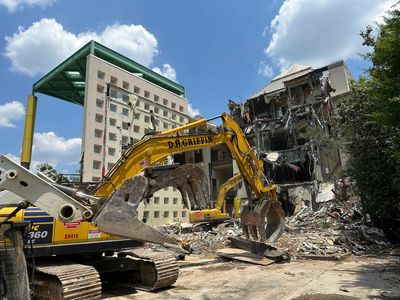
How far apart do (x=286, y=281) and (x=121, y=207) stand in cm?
531

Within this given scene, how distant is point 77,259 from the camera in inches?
299

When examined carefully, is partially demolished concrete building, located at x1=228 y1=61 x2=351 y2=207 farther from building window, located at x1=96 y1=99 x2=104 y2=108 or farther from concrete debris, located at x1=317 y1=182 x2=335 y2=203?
building window, located at x1=96 y1=99 x2=104 y2=108

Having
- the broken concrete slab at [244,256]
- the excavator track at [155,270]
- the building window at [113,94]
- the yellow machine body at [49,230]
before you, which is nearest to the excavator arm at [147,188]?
the broken concrete slab at [244,256]

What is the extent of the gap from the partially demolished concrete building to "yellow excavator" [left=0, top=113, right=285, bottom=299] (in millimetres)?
18773

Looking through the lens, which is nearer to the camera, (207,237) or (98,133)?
(207,237)

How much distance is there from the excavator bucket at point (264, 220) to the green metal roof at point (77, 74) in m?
42.1

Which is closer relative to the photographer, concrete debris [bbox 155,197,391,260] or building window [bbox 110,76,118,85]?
concrete debris [bbox 155,197,391,260]

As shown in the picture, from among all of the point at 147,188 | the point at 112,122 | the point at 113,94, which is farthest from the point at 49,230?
the point at 113,94

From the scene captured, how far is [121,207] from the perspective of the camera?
4773mm

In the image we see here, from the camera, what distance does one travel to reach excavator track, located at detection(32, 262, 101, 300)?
5910 mm

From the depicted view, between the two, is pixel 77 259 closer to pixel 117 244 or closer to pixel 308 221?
pixel 117 244

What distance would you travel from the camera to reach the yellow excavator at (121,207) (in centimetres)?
429

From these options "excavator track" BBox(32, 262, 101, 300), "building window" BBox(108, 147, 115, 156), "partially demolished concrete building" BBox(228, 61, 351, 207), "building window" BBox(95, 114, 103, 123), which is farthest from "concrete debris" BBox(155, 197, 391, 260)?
"building window" BBox(95, 114, 103, 123)

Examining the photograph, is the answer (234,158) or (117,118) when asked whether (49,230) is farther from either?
(117,118)
